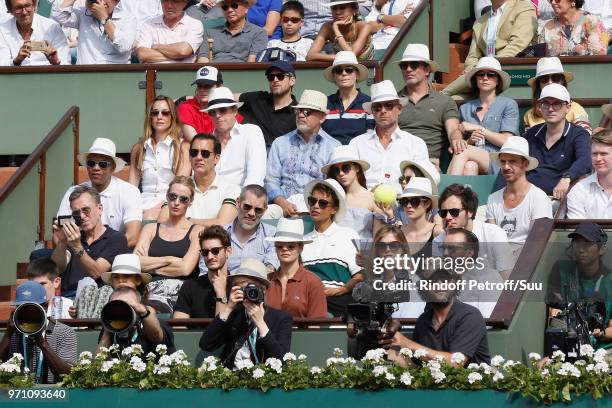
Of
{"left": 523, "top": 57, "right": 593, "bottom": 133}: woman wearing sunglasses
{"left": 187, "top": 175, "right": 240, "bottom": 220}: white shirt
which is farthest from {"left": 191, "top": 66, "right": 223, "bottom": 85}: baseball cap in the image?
{"left": 523, "top": 57, "right": 593, "bottom": 133}: woman wearing sunglasses

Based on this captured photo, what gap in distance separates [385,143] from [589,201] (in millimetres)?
2088

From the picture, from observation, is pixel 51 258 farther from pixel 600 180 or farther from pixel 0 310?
pixel 600 180

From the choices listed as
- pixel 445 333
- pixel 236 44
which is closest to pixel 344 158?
pixel 445 333

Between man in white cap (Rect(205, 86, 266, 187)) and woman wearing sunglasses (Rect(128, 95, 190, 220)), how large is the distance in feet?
1.04

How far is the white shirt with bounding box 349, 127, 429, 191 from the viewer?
522 inches

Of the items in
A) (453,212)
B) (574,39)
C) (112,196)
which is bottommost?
(453,212)

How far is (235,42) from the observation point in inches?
610

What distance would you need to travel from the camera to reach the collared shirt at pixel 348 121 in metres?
14.0

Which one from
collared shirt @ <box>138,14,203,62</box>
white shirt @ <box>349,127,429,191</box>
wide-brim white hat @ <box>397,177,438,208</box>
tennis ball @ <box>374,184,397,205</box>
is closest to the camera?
wide-brim white hat @ <box>397,177,438,208</box>

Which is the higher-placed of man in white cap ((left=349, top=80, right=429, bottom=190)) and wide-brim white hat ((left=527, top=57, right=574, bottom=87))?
wide-brim white hat ((left=527, top=57, right=574, bottom=87))

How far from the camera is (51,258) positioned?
12305 millimetres

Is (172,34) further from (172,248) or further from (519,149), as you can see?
(519,149)

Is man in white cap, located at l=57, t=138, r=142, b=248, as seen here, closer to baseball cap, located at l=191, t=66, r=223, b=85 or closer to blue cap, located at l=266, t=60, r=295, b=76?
baseball cap, located at l=191, t=66, r=223, b=85

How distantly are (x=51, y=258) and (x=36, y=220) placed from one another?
1.26 meters
